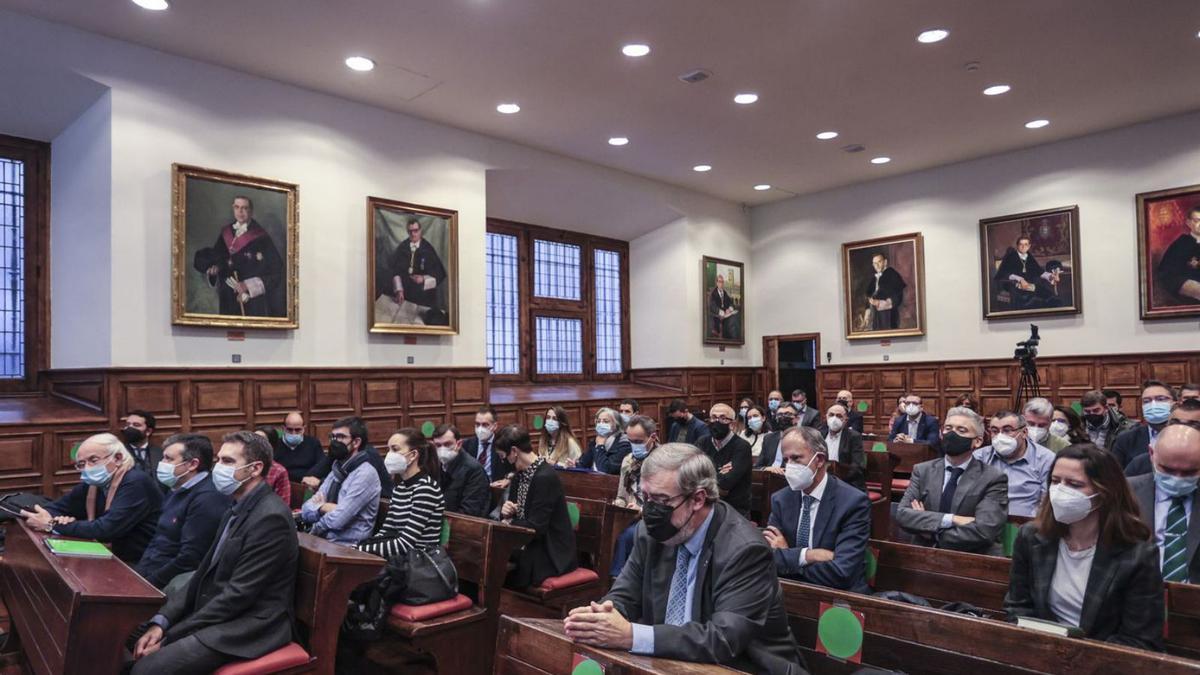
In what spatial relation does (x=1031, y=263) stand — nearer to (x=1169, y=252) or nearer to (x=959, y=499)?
(x=1169, y=252)

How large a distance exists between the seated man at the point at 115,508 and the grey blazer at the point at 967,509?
4644 millimetres

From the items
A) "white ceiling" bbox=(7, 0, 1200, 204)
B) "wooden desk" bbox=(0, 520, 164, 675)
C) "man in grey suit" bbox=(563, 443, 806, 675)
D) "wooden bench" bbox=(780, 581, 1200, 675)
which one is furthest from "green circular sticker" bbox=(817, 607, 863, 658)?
"white ceiling" bbox=(7, 0, 1200, 204)

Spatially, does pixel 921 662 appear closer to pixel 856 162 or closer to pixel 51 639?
pixel 51 639

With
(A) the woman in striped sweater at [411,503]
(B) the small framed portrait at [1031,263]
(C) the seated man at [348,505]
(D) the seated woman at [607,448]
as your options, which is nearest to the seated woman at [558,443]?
(D) the seated woman at [607,448]

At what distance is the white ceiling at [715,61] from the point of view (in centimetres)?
754

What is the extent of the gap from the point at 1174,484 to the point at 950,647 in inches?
64.2

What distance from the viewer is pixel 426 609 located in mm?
4133

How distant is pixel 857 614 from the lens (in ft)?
9.04

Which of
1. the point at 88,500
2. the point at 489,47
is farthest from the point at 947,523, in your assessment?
the point at 489,47

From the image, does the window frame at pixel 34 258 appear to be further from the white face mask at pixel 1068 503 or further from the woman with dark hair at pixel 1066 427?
the woman with dark hair at pixel 1066 427

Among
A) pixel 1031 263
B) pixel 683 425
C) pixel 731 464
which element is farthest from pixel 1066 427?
pixel 1031 263

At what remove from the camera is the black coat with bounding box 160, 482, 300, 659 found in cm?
338

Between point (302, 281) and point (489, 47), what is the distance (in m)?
3.57

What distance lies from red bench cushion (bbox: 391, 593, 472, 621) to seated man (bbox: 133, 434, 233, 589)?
3.53ft
